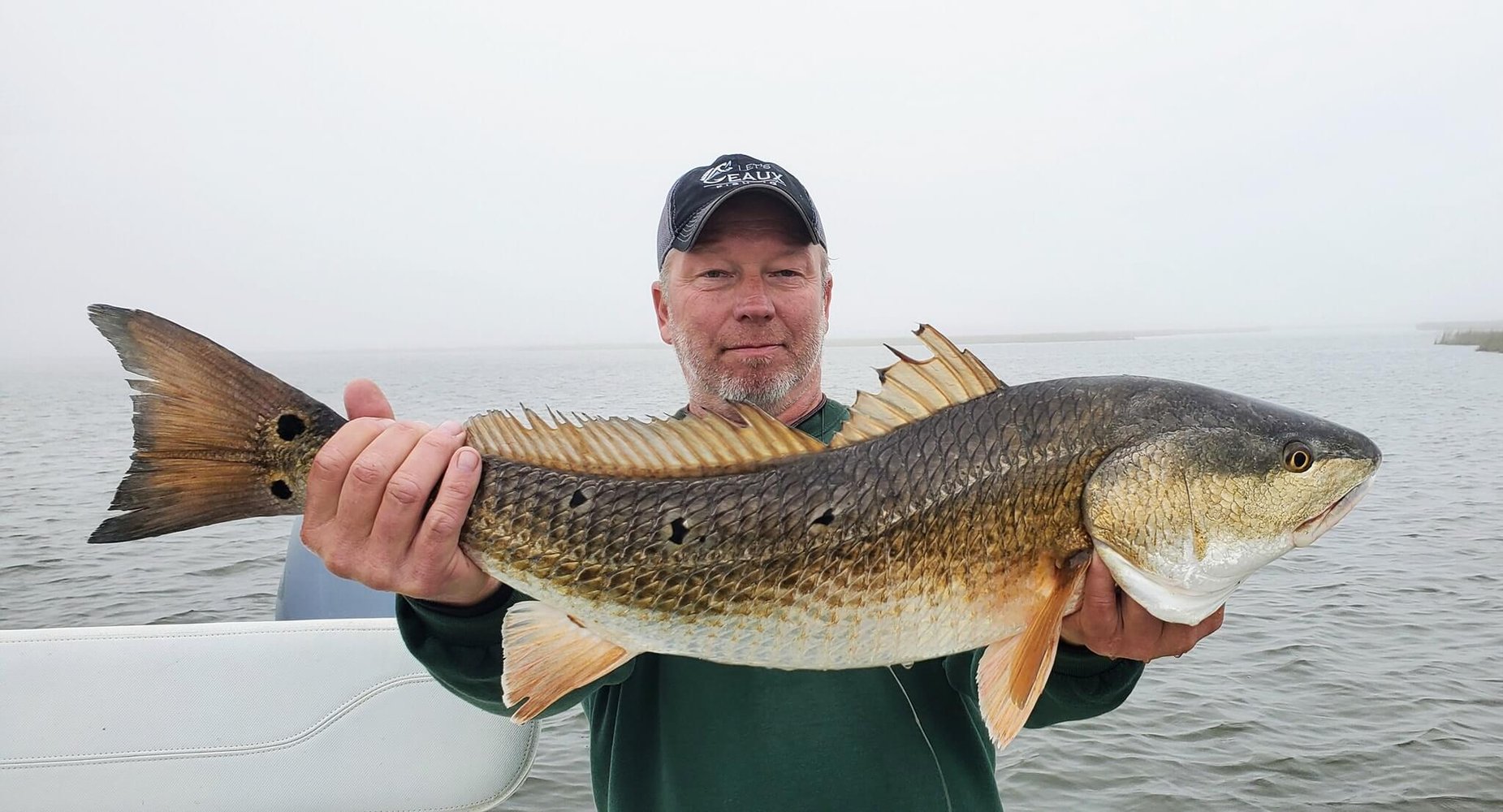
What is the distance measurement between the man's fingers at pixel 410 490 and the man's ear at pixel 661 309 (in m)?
1.82

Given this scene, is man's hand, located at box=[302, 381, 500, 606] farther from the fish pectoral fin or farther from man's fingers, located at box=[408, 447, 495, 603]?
the fish pectoral fin

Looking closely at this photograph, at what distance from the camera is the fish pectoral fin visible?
7.51ft

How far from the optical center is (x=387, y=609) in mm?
5090

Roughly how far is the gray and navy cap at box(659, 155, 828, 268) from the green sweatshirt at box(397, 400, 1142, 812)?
1.61m

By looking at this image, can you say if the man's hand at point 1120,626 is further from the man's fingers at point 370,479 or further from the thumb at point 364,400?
the thumb at point 364,400

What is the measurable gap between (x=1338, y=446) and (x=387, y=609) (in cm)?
470

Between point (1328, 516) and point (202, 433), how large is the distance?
289 centimetres

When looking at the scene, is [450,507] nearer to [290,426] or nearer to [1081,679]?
[290,426]

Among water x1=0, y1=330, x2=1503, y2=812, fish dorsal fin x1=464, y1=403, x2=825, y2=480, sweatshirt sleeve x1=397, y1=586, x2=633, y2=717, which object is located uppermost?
fish dorsal fin x1=464, y1=403, x2=825, y2=480

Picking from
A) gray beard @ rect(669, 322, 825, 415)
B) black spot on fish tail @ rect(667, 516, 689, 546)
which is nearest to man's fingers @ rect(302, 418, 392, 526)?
black spot on fish tail @ rect(667, 516, 689, 546)

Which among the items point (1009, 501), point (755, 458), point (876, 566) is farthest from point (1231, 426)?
point (755, 458)

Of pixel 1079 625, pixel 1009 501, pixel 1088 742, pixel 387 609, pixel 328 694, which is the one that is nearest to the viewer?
pixel 1009 501

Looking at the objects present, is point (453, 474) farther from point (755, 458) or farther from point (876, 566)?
point (876, 566)

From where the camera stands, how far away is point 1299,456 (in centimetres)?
222
